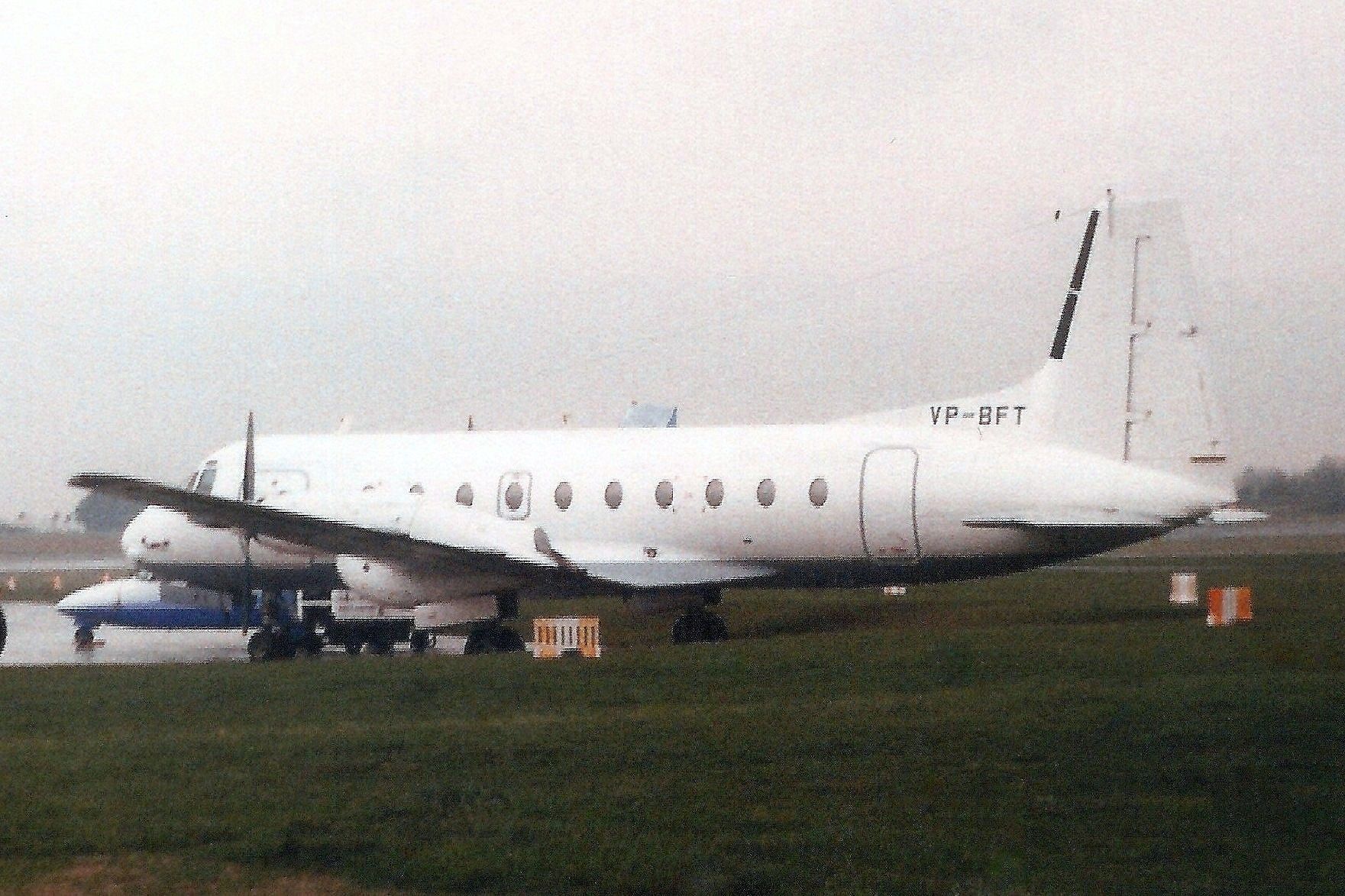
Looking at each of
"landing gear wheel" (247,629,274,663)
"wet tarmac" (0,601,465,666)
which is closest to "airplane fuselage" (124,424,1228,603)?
"landing gear wheel" (247,629,274,663)

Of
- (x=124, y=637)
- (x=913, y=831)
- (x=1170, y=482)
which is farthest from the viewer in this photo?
(x=124, y=637)

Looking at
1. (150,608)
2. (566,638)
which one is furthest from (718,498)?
(150,608)

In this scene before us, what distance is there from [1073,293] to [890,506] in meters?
4.32

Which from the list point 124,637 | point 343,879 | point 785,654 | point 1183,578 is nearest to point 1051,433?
point 785,654

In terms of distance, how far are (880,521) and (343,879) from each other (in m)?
14.8

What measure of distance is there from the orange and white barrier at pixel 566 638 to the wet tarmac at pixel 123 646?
14.7 ft

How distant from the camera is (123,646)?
30.6 m

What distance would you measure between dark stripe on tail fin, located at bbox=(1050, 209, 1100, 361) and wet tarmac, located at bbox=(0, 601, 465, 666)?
1174cm

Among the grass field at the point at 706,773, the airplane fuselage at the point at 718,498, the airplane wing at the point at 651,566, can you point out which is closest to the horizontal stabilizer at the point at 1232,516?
the airplane fuselage at the point at 718,498

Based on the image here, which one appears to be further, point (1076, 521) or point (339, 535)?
point (339, 535)

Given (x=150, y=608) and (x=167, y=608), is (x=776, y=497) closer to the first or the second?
(x=167, y=608)

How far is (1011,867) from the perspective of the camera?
27.0 feet

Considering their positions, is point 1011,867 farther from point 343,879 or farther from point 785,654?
point 785,654

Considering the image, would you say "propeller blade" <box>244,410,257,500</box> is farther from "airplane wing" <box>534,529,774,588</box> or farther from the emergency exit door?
the emergency exit door
